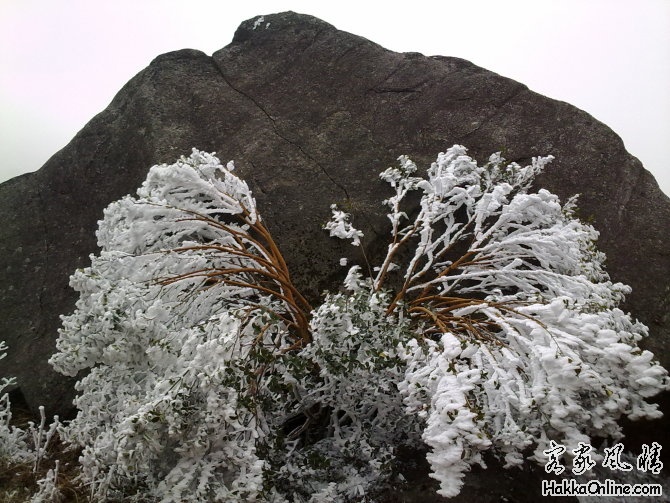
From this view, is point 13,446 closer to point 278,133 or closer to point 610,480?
point 278,133

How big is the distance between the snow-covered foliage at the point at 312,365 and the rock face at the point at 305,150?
2.15 ft

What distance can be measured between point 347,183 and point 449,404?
249 centimetres

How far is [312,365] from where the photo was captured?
2.64 meters

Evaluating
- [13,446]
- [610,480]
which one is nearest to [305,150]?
[13,446]

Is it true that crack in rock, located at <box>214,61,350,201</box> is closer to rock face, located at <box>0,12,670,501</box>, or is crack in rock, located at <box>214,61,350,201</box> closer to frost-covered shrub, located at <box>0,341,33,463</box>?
rock face, located at <box>0,12,670,501</box>

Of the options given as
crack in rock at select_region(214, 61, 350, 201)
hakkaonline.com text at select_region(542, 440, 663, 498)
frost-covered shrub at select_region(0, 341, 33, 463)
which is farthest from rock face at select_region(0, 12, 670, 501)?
hakkaonline.com text at select_region(542, 440, 663, 498)

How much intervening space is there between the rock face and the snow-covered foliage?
2.15ft

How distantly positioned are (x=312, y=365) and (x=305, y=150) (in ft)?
7.41

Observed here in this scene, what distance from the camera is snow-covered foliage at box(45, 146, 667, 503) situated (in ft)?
6.63

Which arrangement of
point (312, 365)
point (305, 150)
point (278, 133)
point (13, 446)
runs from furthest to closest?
point (278, 133) → point (305, 150) → point (13, 446) → point (312, 365)

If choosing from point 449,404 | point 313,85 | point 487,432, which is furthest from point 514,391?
point 313,85

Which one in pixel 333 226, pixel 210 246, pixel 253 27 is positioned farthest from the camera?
pixel 253 27

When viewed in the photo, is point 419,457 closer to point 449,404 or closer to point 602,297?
point 449,404

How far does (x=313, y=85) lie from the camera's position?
15.9ft
